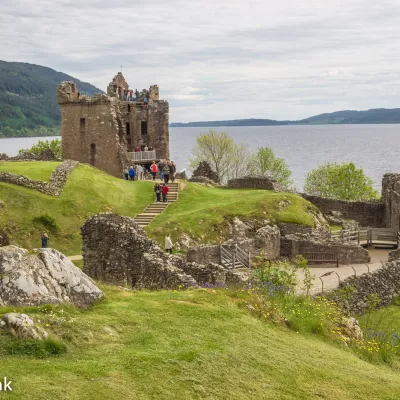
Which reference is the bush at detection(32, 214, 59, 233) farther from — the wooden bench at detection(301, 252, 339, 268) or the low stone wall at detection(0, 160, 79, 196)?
the wooden bench at detection(301, 252, 339, 268)

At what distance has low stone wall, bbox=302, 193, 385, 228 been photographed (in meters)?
59.1

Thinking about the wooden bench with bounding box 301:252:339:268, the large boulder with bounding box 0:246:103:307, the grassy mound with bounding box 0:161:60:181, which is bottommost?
the wooden bench with bounding box 301:252:339:268

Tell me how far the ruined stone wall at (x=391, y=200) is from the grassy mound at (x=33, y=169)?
92.5ft

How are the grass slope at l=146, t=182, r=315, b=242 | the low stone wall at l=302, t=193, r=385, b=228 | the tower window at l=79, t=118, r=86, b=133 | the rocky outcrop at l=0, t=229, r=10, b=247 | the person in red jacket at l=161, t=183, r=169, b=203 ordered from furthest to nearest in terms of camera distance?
the tower window at l=79, t=118, r=86, b=133 < the low stone wall at l=302, t=193, r=385, b=228 < the person in red jacket at l=161, t=183, r=169, b=203 < the grass slope at l=146, t=182, r=315, b=242 < the rocky outcrop at l=0, t=229, r=10, b=247

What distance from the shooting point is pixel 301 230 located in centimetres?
4294

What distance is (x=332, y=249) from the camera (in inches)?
1513

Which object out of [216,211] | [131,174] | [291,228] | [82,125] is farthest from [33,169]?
[82,125]

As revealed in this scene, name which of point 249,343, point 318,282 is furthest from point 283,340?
point 318,282

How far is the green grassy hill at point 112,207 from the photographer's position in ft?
131

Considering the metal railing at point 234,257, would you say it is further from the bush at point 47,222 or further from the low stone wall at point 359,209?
the low stone wall at point 359,209

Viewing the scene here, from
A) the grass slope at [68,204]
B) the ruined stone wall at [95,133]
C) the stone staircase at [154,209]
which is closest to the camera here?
the grass slope at [68,204]

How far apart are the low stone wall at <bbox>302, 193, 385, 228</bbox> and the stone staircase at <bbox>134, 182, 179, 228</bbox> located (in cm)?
1705

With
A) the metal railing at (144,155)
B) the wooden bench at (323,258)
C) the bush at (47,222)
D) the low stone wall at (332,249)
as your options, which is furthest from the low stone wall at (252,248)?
the metal railing at (144,155)

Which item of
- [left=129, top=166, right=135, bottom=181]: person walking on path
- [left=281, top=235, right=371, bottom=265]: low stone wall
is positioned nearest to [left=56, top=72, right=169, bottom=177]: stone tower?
[left=129, top=166, right=135, bottom=181]: person walking on path
